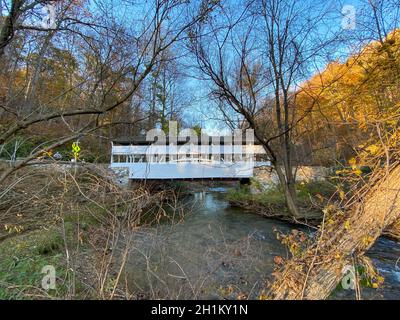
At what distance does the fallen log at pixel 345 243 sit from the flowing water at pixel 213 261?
0.92 m

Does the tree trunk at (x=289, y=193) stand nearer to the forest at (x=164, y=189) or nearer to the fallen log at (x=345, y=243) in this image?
the forest at (x=164, y=189)

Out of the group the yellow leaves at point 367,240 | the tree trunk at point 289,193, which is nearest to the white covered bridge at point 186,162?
the tree trunk at point 289,193

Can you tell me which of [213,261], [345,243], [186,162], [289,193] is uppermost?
[186,162]

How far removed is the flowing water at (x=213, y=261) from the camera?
3.22 metres

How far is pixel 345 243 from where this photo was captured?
1.85 meters

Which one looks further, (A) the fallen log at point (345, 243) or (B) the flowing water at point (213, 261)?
(B) the flowing water at point (213, 261)

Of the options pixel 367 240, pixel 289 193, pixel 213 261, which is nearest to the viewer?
pixel 367 240

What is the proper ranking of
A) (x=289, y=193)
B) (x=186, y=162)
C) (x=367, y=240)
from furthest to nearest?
1. (x=186, y=162)
2. (x=289, y=193)
3. (x=367, y=240)

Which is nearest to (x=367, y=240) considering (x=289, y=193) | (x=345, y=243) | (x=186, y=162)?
(x=345, y=243)

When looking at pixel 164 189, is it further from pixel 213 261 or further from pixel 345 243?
pixel 345 243

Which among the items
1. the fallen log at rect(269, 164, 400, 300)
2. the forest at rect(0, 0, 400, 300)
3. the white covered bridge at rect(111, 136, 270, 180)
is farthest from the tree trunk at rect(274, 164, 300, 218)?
the fallen log at rect(269, 164, 400, 300)

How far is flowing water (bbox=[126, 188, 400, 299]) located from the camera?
322 cm

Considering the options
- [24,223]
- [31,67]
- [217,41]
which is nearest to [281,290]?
[24,223]

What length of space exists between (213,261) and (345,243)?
3.66 m
